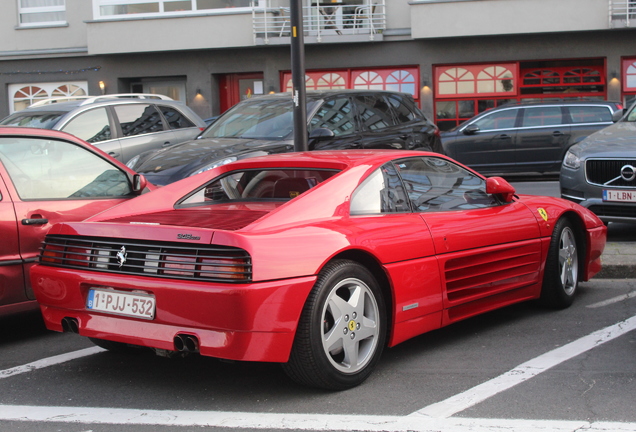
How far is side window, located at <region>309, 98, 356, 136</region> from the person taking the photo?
9.76m

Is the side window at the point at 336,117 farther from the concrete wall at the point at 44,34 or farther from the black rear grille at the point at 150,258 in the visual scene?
the concrete wall at the point at 44,34

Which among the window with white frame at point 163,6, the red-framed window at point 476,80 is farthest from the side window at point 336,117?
the window with white frame at point 163,6

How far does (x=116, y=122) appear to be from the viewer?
11172mm

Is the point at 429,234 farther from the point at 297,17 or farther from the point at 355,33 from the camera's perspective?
the point at 355,33

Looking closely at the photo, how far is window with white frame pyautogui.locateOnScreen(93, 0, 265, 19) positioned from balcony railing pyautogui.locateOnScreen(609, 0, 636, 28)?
10302mm

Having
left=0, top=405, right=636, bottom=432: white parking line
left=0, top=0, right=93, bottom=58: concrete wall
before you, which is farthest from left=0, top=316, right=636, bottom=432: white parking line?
left=0, top=0, right=93, bottom=58: concrete wall

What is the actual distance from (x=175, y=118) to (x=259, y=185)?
7183mm

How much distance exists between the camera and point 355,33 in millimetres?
24609

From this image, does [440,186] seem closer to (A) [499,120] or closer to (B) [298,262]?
(B) [298,262]

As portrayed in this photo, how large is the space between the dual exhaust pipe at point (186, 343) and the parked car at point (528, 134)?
533 inches

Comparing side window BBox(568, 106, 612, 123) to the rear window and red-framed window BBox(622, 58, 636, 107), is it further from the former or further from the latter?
the rear window

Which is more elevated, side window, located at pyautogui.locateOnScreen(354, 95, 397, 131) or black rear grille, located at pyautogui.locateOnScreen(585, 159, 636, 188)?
side window, located at pyautogui.locateOnScreen(354, 95, 397, 131)

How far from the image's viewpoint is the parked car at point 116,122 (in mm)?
10750

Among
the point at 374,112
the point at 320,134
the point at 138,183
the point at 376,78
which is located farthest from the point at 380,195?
the point at 376,78
